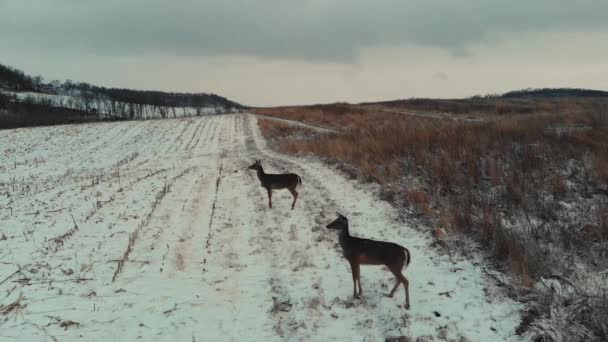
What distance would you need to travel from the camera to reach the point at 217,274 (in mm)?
6625

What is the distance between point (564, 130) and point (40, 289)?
17497 millimetres

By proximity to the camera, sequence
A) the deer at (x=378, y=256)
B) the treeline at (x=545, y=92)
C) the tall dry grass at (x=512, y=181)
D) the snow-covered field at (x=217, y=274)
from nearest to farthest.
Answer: the snow-covered field at (x=217, y=274)
the deer at (x=378, y=256)
the tall dry grass at (x=512, y=181)
the treeline at (x=545, y=92)

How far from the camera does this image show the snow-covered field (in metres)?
5.05

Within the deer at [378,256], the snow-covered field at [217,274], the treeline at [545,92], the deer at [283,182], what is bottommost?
the snow-covered field at [217,274]

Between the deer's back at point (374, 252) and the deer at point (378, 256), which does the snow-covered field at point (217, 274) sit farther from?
the deer's back at point (374, 252)

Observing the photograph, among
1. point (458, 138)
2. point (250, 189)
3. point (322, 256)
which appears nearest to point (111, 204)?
point (250, 189)

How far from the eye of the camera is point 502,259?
6.34 metres

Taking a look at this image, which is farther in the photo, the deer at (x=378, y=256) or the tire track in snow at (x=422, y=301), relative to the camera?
the deer at (x=378, y=256)

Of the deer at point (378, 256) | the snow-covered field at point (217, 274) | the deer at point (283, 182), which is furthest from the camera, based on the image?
the deer at point (283, 182)

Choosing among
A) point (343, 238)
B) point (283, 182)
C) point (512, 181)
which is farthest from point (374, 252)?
point (512, 181)

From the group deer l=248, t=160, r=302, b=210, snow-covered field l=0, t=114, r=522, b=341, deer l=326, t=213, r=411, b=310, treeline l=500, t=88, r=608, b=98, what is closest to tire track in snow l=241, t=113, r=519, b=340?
snow-covered field l=0, t=114, r=522, b=341

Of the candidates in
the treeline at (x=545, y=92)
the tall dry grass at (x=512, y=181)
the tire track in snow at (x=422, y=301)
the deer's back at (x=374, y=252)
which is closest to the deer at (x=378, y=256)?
the deer's back at (x=374, y=252)

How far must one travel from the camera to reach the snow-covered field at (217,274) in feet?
16.6

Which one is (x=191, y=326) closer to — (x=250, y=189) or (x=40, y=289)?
(x=40, y=289)
